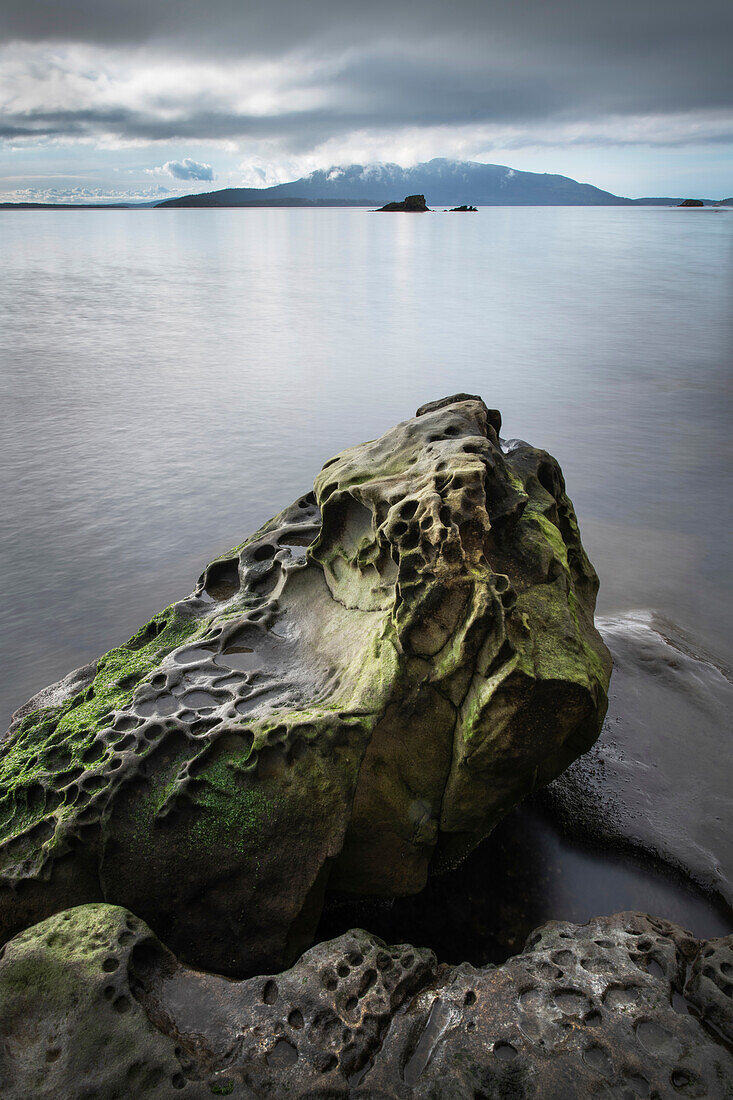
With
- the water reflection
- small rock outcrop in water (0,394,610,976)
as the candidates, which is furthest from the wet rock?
small rock outcrop in water (0,394,610,976)

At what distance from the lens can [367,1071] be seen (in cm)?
206

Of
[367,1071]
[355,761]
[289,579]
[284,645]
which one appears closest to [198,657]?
[284,645]

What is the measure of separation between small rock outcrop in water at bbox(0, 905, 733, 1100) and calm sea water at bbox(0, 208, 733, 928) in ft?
10.5

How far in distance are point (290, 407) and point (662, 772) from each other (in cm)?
971

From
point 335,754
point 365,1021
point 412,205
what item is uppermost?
point 412,205

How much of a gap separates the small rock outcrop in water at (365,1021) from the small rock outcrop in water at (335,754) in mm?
491

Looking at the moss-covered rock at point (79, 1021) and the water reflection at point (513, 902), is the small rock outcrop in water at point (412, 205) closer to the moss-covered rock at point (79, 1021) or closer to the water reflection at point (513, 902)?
the water reflection at point (513, 902)

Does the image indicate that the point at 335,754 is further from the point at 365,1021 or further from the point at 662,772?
the point at 662,772

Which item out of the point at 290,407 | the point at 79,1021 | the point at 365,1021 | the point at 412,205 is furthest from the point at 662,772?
the point at 412,205

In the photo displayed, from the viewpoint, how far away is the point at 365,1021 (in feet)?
7.20

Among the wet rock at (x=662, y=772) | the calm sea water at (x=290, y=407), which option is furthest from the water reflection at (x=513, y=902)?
the calm sea water at (x=290, y=407)

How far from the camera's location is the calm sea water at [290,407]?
6.86 metres

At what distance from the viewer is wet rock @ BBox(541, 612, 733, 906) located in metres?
3.72

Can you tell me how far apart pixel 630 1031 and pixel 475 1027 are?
447 mm
